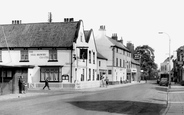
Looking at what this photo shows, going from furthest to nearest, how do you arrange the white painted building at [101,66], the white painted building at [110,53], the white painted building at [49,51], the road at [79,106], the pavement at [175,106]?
1. the white painted building at [110,53]
2. the white painted building at [101,66]
3. the white painted building at [49,51]
4. the pavement at [175,106]
5. the road at [79,106]

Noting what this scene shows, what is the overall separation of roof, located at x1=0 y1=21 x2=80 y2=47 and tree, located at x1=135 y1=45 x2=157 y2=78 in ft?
231


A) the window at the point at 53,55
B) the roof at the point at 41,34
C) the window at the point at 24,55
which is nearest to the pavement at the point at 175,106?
the window at the point at 53,55

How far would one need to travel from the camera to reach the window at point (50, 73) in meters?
42.8

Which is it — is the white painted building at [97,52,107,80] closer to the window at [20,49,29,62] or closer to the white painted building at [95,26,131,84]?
the white painted building at [95,26,131,84]

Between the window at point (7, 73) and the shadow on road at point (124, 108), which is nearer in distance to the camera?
the shadow on road at point (124, 108)

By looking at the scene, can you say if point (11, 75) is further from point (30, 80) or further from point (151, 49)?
point (151, 49)

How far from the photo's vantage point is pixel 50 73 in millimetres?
42875

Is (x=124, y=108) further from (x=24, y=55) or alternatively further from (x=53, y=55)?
(x=24, y=55)

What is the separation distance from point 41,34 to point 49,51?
3358 mm

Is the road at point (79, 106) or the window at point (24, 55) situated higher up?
the window at point (24, 55)

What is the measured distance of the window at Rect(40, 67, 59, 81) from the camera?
1684 inches

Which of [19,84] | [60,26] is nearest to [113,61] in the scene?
[60,26]

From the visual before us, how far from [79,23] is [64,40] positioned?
3421 millimetres

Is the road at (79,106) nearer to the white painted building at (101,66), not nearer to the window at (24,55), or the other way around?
the window at (24,55)
